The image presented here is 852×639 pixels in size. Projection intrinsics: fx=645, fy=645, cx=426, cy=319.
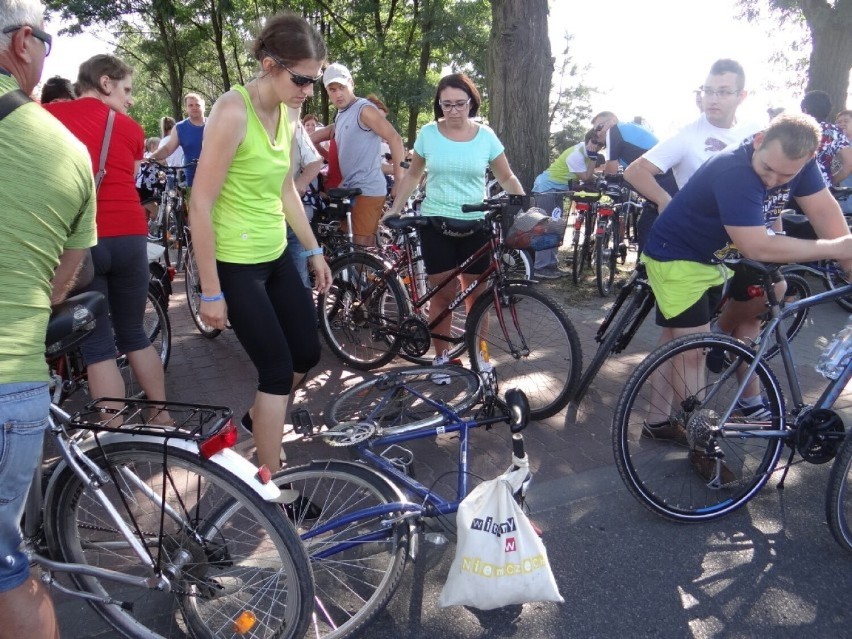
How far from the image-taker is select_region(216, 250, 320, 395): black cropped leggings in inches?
105

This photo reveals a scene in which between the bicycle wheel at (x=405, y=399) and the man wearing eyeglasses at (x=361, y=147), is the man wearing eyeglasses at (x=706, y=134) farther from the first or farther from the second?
the man wearing eyeglasses at (x=361, y=147)

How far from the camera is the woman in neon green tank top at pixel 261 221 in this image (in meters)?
2.50

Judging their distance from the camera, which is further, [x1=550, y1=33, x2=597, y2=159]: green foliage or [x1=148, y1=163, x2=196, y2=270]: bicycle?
[x1=550, y1=33, x2=597, y2=159]: green foliage

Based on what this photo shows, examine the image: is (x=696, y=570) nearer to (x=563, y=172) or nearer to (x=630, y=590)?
(x=630, y=590)

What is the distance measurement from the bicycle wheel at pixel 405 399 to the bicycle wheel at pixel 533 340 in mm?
739

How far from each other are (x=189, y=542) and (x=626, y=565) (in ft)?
5.71

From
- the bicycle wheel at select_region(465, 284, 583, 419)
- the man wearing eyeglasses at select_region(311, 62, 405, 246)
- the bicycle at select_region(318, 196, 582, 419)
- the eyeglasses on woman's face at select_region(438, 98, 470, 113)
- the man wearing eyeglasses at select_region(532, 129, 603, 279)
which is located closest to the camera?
the bicycle wheel at select_region(465, 284, 583, 419)

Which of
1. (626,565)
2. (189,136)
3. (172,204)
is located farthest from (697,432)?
(172,204)

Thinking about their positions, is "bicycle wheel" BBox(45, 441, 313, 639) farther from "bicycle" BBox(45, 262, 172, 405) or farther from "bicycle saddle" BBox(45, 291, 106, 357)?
"bicycle" BBox(45, 262, 172, 405)

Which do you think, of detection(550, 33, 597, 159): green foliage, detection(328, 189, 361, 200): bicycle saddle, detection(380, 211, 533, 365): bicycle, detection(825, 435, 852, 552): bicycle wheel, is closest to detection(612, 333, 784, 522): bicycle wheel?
detection(825, 435, 852, 552): bicycle wheel

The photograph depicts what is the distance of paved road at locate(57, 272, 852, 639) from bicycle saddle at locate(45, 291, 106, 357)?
1.21 meters

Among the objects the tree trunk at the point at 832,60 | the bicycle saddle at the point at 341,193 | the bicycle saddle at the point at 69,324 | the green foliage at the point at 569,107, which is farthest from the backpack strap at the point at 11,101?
the green foliage at the point at 569,107

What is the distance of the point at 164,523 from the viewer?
2076 mm

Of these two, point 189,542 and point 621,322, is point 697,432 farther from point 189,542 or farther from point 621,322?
point 189,542
